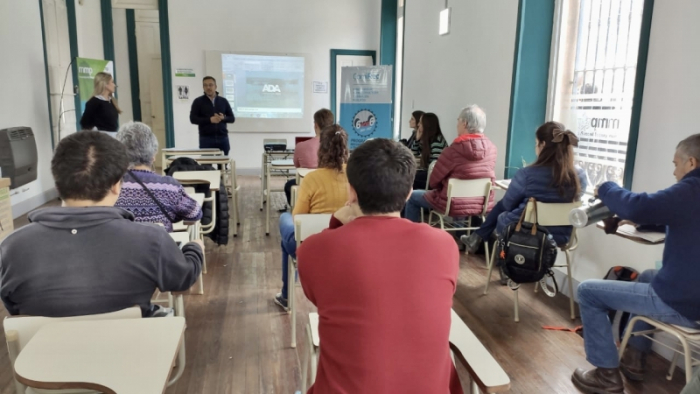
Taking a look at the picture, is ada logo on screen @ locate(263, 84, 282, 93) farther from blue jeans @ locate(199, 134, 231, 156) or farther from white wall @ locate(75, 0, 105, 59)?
white wall @ locate(75, 0, 105, 59)

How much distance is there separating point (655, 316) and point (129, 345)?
1.94 m

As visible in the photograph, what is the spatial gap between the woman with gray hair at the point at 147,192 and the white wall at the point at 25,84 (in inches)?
118

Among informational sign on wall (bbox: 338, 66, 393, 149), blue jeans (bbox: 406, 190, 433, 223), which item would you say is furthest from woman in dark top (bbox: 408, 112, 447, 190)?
informational sign on wall (bbox: 338, 66, 393, 149)

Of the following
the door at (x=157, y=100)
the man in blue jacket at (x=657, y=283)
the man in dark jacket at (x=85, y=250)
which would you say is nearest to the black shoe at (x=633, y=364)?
the man in blue jacket at (x=657, y=283)

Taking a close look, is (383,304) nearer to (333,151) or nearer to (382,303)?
(382,303)

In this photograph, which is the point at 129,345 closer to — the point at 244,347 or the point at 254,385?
the point at 254,385

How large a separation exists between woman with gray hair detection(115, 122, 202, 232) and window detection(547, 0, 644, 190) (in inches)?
97.1

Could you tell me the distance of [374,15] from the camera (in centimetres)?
841

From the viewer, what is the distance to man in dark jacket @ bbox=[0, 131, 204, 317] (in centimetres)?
124

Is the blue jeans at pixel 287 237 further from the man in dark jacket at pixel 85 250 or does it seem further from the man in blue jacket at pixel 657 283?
the man in blue jacket at pixel 657 283

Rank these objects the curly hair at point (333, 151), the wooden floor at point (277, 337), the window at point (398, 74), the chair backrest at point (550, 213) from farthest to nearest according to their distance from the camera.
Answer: the window at point (398, 74), the chair backrest at point (550, 213), the curly hair at point (333, 151), the wooden floor at point (277, 337)

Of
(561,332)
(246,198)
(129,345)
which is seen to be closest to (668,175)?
(561,332)

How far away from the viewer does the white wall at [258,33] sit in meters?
7.91

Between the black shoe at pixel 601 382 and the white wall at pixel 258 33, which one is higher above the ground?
the white wall at pixel 258 33
